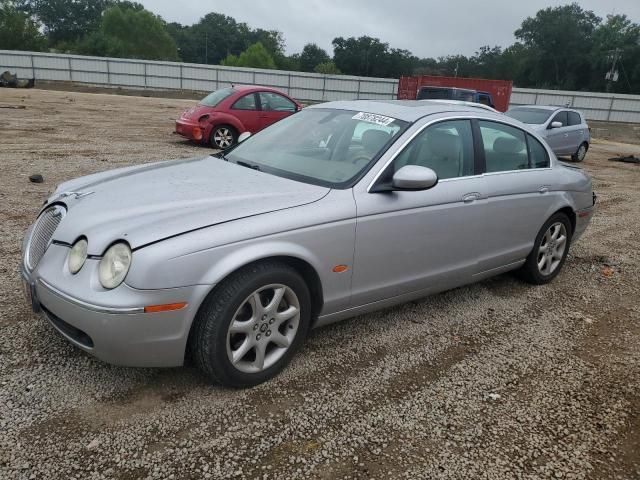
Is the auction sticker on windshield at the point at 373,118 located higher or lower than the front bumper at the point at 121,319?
higher

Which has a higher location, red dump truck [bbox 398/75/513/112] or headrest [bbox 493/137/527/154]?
red dump truck [bbox 398/75/513/112]

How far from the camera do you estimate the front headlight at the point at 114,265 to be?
246cm

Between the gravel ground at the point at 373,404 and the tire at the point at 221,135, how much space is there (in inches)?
297

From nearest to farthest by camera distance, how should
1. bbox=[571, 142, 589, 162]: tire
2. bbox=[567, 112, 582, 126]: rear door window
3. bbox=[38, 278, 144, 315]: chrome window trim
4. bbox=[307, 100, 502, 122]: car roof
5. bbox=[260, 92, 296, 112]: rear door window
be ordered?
bbox=[38, 278, 144, 315]: chrome window trim, bbox=[307, 100, 502, 122]: car roof, bbox=[260, 92, 296, 112]: rear door window, bbox=[567, 112, 582, 126]: rear door window, bbox=[571, 142, 589, 162]: tire

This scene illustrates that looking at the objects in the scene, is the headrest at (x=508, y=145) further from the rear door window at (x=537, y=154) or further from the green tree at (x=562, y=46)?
the green tree at (x=562, y=46)

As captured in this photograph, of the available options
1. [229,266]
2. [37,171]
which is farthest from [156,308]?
[37,171]

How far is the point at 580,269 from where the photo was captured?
17.7ft

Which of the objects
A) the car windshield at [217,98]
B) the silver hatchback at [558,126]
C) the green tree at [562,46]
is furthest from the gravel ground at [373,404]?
the green tree at [562,46]

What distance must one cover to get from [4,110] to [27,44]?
5347 cm

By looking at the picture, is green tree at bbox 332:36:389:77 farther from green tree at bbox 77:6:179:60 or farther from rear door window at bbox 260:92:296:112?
rear door window at bbox 260:92:296:112

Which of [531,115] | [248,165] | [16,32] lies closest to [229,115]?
[531,115]

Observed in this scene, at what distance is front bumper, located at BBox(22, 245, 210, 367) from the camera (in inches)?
95.6

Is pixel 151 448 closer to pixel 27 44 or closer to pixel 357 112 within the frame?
pixel 357 112

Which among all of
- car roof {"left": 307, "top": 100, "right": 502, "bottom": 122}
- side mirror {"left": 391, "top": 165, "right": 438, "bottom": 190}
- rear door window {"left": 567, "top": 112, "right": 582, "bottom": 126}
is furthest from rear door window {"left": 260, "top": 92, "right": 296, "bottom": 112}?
side mirror {"left": 391, "top": 165, "right": 438, "bottom": 190}
